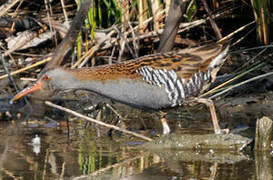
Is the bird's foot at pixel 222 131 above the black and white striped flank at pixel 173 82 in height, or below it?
below

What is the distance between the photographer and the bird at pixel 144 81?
611 cm

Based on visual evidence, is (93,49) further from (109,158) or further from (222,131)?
(109,158)

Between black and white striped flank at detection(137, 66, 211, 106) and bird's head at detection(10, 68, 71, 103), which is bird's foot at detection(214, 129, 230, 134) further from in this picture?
bird's head at detection(10, 68, 71, 103)

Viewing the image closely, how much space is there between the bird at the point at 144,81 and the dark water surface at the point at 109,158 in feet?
1.77

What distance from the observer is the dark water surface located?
486cm

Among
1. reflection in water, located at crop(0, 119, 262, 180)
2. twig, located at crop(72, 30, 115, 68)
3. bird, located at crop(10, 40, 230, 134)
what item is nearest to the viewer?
reflection in water, located at crop(0, 119, 262, 180)

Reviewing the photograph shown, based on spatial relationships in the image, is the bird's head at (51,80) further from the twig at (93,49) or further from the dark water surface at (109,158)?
the twig at (93,49)

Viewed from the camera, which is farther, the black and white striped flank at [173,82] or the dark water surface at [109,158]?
the black and white striped flank at [173,82]

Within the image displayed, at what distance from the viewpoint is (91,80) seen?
20.2 ft

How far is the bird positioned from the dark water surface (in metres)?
0.54

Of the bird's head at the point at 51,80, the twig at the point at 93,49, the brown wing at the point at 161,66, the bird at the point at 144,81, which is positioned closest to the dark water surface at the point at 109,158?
the bird at the point at 144,81

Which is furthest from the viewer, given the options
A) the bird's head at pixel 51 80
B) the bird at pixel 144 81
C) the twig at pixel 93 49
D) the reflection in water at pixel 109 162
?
the twig at pixel 93 49

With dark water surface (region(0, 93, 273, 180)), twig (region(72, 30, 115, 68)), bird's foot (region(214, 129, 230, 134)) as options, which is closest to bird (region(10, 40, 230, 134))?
bird's foot (region(214, 129, 230, 134))

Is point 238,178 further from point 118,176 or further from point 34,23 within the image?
point 34,23
